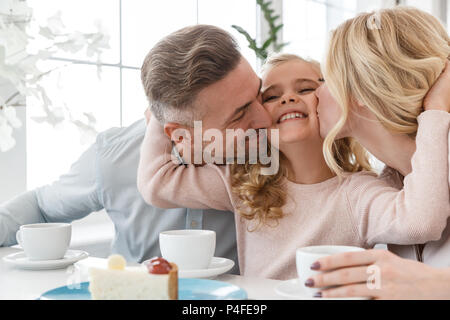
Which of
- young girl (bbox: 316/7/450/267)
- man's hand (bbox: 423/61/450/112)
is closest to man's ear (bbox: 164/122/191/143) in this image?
young girl (bbox: 316/7/450/267)

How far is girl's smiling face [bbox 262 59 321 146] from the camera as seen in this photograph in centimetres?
125

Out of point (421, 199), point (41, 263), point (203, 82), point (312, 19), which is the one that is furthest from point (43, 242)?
point (312, 19)

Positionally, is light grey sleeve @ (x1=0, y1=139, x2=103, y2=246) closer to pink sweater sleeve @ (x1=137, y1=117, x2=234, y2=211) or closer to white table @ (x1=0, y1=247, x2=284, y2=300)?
pink sweater sleeve @ (x1=137, y1=117, x2=234, y2=211)

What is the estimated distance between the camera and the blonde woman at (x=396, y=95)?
1056 millimetres

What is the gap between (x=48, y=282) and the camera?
96 centimetres

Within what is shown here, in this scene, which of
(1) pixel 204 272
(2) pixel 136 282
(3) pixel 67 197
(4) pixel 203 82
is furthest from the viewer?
(3) pixel 67 197

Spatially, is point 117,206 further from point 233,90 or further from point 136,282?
point 136,282

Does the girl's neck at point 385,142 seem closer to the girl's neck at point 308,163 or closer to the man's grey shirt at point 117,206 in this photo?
the girl's neck at point 308,163

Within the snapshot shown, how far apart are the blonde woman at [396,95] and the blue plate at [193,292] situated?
1.41ft

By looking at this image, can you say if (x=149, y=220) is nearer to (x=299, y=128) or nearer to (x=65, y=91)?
(x=299, y=128)

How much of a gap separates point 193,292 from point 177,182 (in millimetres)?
521

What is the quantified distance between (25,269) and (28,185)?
877 millimetres
